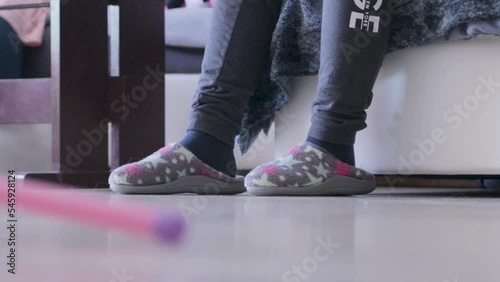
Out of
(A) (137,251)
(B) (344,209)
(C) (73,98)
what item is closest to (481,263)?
(A) (137,251)

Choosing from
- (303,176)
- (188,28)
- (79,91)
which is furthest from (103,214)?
(188,28)

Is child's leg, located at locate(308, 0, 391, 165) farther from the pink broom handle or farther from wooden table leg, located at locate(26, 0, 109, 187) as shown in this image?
the pink broom handle

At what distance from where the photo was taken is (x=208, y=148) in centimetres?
108

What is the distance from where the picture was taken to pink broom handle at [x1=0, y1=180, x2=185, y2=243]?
0.94 feet

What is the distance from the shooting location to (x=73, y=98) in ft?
4.60

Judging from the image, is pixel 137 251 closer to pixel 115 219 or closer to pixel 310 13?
pixel 115 219

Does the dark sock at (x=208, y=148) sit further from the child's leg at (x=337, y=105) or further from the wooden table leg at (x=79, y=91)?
the wooden table leg at (x=79, y=91)

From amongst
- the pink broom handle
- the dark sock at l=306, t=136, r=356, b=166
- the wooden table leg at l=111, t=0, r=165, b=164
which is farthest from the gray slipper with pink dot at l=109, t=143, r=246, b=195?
the pink broom handle

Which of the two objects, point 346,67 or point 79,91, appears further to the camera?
point 79,91

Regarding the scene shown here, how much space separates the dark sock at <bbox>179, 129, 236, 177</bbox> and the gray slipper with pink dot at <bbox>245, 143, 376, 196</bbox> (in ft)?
0.22

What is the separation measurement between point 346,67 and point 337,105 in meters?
0.05

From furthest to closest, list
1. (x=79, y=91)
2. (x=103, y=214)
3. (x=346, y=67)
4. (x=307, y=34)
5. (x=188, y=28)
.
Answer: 1. (x=188, y=28)
2. (x=79, y=91)
3. (x=307, y=34)
4. (x=346, y=67)
5. (x=103, y=214)

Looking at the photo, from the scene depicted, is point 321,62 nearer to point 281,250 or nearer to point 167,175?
point 167,175

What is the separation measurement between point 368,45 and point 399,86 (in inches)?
5.4
